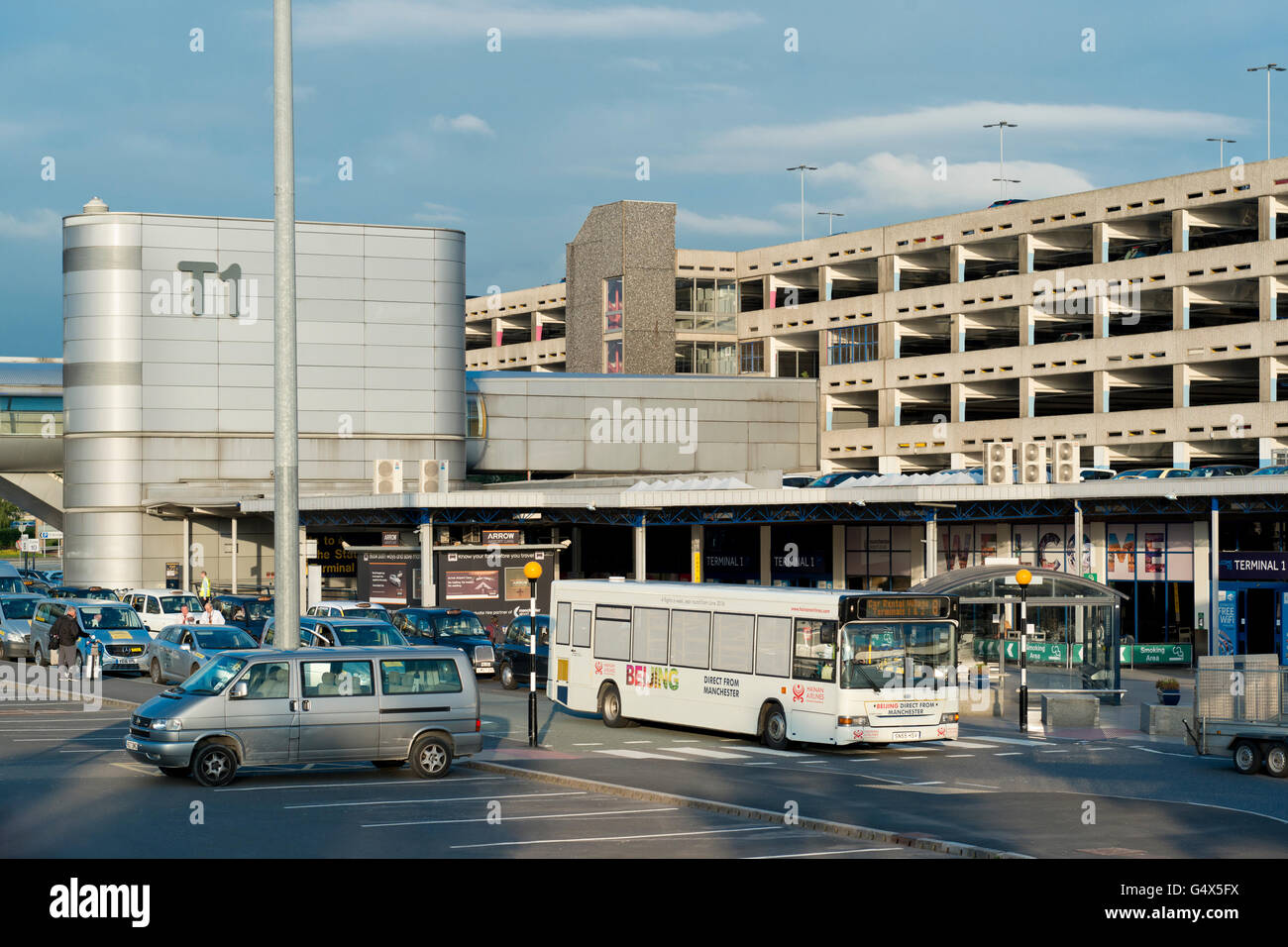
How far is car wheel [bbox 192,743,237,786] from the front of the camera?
20.7 meters

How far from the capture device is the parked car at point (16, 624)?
147 ft

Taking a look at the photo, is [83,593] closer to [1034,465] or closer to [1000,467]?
[1000,467]

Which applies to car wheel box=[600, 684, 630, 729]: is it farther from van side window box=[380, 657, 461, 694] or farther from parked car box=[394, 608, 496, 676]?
parked car box=[394, 608, 496, 676]

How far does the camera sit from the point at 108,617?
4241cm

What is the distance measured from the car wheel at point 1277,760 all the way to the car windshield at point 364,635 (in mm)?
17570

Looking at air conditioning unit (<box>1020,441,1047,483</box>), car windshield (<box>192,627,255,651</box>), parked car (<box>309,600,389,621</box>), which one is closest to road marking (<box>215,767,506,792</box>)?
car windshield (<box>192,627,255,651</box>)

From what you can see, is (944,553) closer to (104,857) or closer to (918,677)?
(918,677)

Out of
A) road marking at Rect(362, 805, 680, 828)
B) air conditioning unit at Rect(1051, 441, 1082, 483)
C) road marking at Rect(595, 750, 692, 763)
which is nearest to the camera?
road marking at Rect(362, 805, 680, 828)

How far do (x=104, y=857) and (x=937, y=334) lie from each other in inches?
2968

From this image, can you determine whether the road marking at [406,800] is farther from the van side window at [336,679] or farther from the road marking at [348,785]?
the van side window at [336,679]

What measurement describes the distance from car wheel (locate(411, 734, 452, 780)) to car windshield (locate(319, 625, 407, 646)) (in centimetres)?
1175

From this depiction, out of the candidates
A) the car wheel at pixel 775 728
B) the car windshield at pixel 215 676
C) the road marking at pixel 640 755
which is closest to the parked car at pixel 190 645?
the road marking at pixel 640 755

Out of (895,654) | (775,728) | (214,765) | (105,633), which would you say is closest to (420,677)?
(214,765)
